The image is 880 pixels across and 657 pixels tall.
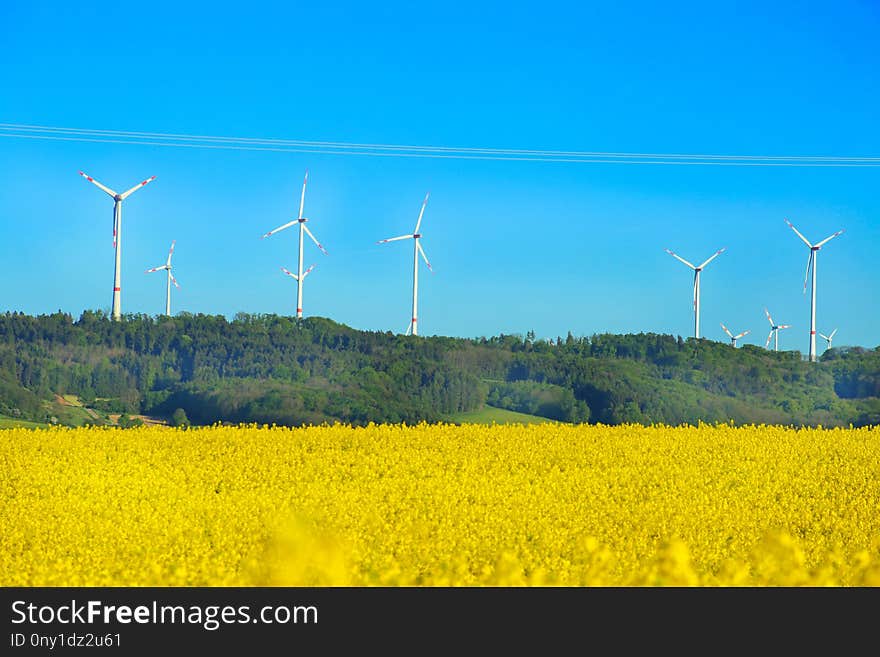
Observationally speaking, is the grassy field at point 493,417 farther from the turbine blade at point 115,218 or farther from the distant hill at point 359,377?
the turbine blade at point 115,218

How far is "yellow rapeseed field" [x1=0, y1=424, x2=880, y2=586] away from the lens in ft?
31.8

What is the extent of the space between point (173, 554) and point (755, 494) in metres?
9.67

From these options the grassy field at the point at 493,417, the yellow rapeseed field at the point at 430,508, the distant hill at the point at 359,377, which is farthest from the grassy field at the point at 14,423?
the grassy field at the point at 493,417

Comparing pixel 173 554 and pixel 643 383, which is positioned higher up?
pixel 643 383

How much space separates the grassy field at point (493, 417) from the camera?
25.6 m

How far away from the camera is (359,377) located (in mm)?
27312

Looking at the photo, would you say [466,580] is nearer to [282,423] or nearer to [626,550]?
[626,550]

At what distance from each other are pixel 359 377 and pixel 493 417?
3592mm

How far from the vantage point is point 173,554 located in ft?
39.0

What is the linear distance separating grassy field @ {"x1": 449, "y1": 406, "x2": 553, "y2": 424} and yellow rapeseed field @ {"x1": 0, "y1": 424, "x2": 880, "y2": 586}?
6.71 feet

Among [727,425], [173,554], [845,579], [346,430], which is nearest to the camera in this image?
[845,579]

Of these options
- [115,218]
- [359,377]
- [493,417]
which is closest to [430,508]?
[493,417]

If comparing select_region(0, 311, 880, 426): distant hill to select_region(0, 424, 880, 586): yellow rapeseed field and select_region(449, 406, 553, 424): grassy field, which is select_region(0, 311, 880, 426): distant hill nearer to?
select_region(449, 406, 553, 424): grassy field

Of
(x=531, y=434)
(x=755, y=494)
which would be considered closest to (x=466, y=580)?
(x=755, y=494)
